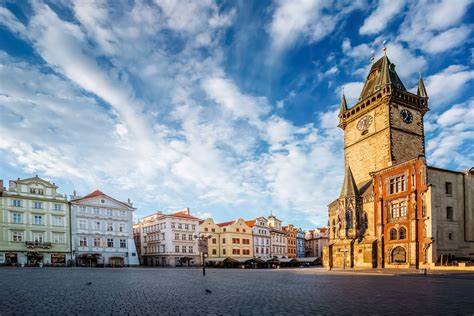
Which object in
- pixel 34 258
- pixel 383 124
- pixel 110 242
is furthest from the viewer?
pixel 110 242

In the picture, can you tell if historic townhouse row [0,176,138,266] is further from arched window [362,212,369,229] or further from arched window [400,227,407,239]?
arched window [400,227,407,239]

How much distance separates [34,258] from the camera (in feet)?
178

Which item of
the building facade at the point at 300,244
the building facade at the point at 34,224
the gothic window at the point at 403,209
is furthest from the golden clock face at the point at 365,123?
the building facade at the point at 300,244

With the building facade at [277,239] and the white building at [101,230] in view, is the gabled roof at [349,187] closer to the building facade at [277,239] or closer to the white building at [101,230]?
the white building at [101,230]

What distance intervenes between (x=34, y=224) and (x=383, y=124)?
5879 centimetres

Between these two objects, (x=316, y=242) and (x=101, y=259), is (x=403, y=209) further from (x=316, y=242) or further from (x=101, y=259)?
(x=316, y=242)

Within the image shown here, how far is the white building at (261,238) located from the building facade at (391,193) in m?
31.6

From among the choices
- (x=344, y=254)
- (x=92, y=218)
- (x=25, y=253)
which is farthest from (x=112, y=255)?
(x=344, y=254)

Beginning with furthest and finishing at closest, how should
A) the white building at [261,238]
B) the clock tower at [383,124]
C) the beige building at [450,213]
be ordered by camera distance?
the white building at [261,238] < the clock tower at [383,124] < the beige building at [450,213]

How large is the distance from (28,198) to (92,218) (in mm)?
11066

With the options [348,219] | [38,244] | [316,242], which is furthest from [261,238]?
[38,244]

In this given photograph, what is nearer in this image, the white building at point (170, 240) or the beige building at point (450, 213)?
the beige building at point (450, 213)

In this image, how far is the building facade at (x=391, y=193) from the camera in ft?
127

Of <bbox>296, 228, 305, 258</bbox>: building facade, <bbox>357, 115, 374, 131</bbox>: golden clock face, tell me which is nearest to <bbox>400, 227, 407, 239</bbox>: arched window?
<bbox>357, 115, 374, 131</bbox>: golden clock face
